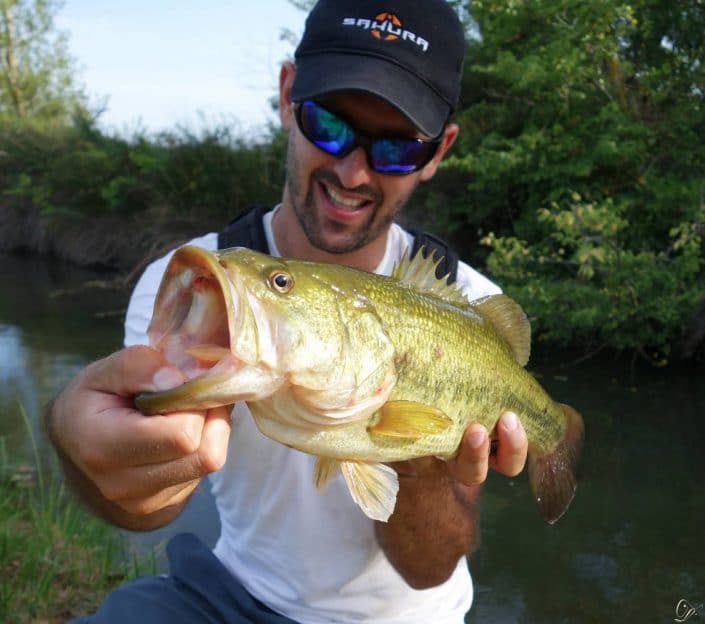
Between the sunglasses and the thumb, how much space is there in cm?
142

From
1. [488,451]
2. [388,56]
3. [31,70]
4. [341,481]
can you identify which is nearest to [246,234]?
[388,56]

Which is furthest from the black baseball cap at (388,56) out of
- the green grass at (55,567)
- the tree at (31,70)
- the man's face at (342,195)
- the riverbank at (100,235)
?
the tree at (31,70)

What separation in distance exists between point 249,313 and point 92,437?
430 mm

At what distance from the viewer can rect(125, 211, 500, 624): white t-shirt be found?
249 cm

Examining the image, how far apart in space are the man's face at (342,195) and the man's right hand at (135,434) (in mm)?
1357

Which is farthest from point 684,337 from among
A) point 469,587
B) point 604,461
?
point 469,587

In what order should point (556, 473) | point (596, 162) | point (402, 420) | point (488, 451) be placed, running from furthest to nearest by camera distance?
1. point (596, 162)
2. point (556, 473)
3. point (488, 451)
4. point (402, 420)

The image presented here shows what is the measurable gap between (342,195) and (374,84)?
1.48 feet

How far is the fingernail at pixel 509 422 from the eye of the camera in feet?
6.35

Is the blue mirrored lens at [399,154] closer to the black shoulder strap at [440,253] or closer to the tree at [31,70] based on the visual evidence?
the black shoulder strap at [440,253]

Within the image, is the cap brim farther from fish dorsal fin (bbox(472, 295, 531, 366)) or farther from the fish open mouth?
the fish open mouth

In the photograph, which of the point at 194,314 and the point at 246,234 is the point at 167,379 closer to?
the point at 194,314

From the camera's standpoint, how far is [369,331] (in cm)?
163

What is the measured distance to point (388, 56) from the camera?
2.55 metres
